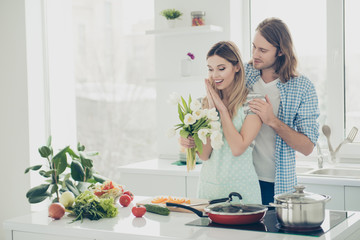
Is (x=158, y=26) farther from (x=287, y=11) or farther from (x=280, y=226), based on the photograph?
(x=280, y=226)

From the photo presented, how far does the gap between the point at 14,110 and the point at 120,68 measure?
2.77 metres

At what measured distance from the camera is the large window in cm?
402

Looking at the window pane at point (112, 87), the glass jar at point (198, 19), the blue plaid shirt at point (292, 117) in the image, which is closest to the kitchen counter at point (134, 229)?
the blue plaid shirt at point (292, 117)

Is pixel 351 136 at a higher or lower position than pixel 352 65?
lower

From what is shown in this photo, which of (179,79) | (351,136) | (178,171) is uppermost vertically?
(179,79)

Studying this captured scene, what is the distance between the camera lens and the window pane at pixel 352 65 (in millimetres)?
4008

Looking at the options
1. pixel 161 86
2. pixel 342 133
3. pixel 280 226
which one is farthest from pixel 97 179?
pixel 342 133

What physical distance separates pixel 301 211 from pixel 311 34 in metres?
Answer: 2.43

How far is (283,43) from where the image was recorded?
2801 mm

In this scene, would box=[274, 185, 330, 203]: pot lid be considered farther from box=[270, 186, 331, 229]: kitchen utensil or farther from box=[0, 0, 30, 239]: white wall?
box=[0, 0, 30, 239]: white wall

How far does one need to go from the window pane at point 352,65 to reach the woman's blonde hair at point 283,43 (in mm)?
1384

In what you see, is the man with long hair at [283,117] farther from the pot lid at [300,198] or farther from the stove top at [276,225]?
the pot lid at [300,198]

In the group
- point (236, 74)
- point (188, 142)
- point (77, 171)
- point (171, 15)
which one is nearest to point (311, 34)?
point (171, 15)

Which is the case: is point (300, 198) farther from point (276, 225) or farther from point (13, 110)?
point (13, 110)
